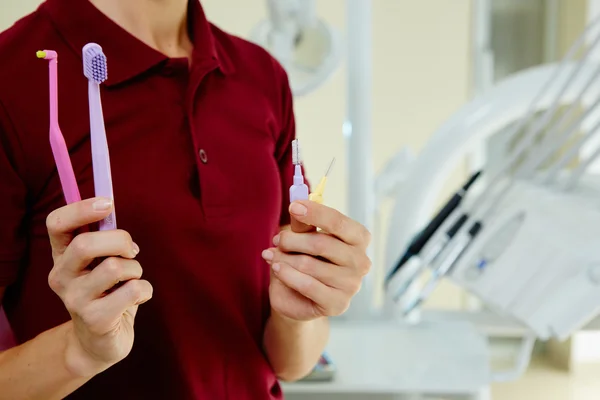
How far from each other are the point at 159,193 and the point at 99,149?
0.14 meters

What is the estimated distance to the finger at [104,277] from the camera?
0.37 m

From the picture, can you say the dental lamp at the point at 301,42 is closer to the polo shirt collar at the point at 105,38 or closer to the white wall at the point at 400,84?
the polo shirt collar at the point at 105,38

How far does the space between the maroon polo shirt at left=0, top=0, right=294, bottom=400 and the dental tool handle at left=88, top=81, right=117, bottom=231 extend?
120mm

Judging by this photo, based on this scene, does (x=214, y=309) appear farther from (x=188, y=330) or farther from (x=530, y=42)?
(x=530, y=42)

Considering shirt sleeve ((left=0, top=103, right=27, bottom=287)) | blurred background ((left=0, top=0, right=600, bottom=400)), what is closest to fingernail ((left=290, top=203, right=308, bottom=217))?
shirt sleeve ((left=0, top=103, right=27, bottom=287))

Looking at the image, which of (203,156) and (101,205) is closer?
(101,205)

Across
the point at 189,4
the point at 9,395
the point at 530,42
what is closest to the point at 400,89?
the point at 530,42

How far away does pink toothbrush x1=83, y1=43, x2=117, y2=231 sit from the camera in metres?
0.36

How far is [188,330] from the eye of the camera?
54 centimetres

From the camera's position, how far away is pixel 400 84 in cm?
193

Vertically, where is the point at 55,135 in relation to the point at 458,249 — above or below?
above

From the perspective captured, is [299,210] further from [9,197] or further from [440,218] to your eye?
[440,218]

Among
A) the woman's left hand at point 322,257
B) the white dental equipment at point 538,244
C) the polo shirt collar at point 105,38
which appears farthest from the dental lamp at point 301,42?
the woman's left hand at point 322,257

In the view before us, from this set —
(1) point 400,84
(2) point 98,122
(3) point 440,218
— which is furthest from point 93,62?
(1) point 400,84
